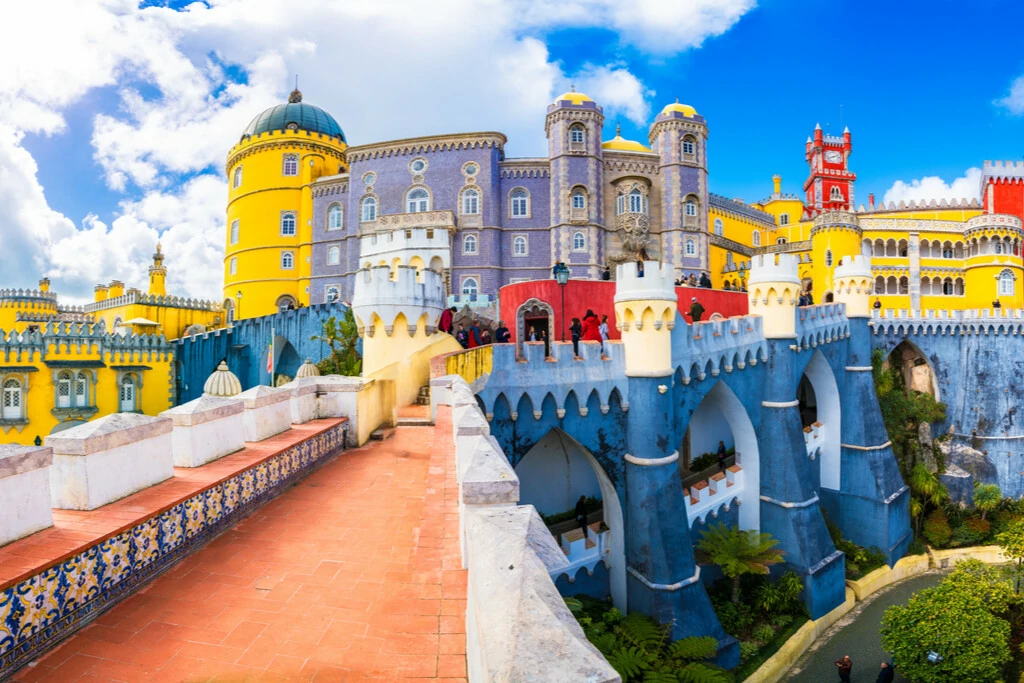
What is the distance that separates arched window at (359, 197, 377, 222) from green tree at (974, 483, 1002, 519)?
33.8 m

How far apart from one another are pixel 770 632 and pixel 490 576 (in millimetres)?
14961

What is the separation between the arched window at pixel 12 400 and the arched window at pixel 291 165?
66.6 feet

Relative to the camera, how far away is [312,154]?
120ft

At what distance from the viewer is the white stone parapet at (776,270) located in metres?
16.2

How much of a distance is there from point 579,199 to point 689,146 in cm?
784

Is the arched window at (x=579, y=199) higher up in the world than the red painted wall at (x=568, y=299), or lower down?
higher up

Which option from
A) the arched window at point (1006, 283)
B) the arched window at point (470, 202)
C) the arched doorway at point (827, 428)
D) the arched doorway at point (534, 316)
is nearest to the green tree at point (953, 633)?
the arched doorway at point (827, 428)

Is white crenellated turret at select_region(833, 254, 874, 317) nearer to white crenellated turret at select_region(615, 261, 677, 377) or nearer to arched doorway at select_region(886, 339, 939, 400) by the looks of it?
arched doorway at select_region(886, 339, 939, 400)

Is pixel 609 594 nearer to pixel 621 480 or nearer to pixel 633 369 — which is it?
pixel 621 480

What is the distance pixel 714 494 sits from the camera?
15156mm

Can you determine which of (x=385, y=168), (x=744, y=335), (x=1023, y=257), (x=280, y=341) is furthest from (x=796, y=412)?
(x=1023, y=257)

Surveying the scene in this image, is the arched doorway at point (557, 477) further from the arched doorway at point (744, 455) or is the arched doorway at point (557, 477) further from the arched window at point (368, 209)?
the arched window at point (368, 209)

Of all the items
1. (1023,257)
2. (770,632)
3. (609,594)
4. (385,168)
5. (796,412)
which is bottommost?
(770,632)

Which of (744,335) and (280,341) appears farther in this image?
(280,341)
